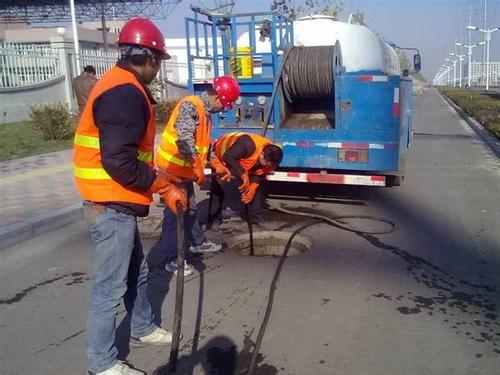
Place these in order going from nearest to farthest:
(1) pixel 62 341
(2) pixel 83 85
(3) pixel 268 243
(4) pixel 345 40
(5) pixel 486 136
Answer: (1) pixel 62 341 → (3) pixel 268 243 → (4) pixel 345 40 → (2) pixel 83 85 → (5) pixel 486 136

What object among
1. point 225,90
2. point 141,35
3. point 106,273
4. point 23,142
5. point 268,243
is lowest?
point 268,243

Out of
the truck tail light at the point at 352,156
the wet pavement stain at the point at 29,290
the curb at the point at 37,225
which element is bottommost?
the wet pavement stain at the point at 29,290

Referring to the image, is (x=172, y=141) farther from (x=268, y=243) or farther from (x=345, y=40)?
(x=345, y=40)

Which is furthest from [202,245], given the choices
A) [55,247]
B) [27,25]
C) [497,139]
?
[27,25]

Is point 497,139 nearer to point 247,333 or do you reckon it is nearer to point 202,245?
Result: point 202,245

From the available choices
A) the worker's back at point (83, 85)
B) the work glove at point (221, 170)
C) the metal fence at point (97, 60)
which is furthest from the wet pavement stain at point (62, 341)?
the metal fence at point (97, 60)

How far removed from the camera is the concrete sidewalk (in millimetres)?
5863

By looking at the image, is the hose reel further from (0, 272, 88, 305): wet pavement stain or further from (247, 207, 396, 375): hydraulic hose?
(0, 272, 88, 305): wet pavement stain

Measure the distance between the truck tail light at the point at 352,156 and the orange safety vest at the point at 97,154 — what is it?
12.6ft

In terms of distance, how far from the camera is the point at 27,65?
16516mm

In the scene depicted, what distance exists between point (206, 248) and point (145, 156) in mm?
2544

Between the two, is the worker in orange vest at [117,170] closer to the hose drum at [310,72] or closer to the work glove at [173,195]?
the work glove at [173,195]

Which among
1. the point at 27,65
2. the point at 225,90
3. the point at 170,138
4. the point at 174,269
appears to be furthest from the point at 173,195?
the point at 27,65

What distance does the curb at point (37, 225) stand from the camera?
18.3 ft
